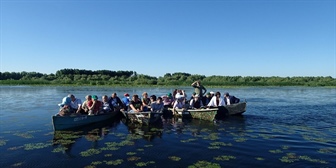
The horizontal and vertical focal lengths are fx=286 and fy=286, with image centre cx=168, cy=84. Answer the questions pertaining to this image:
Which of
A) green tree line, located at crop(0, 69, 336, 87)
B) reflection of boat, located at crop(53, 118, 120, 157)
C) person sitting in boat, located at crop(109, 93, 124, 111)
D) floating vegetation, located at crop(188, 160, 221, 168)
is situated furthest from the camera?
green tree line, located at crop(0, 69, 336, 87)

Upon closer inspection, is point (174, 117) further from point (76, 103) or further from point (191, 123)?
point (76, 103)

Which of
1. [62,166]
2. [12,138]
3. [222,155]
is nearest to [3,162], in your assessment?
[62,166]

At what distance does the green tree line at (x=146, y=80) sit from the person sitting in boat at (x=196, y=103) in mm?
53529

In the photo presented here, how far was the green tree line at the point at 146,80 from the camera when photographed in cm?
7800

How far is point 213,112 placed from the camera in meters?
16.5

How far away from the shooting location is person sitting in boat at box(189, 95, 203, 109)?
1878 cm

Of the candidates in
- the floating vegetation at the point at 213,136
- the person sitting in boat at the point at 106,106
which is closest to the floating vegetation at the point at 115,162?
the floating vegetation at the point at 213,136

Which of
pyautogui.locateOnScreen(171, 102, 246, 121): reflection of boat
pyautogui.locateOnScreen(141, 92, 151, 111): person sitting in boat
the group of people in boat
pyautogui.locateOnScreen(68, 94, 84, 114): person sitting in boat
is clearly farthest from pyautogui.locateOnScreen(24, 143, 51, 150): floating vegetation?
pyautogui.locateOnScreen(171, 102, 246, 121): reflection of boat

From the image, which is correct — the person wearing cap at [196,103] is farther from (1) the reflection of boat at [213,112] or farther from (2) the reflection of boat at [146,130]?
(2) the reflection of boat at [146,130]

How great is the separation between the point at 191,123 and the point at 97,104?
5.39 m

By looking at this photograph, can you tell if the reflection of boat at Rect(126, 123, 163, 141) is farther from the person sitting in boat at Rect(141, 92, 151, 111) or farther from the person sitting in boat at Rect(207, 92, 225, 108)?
the person sitting in boat at Rect(207, 92, 225, 108)

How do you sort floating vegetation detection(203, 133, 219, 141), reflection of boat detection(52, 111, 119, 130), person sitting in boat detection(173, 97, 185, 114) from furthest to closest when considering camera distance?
person sitting in boat detection(173, 97, 185, 114) → reflection of boat detection(52, 111, 119, 130) → floating vegetation detection(203, 133, 219, 141)

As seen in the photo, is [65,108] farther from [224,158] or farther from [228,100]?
[228,100]

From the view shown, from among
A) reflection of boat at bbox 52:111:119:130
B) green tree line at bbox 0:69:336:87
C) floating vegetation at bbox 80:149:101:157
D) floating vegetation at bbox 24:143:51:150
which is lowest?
floating vegetation at bbox 80:149:101:157
